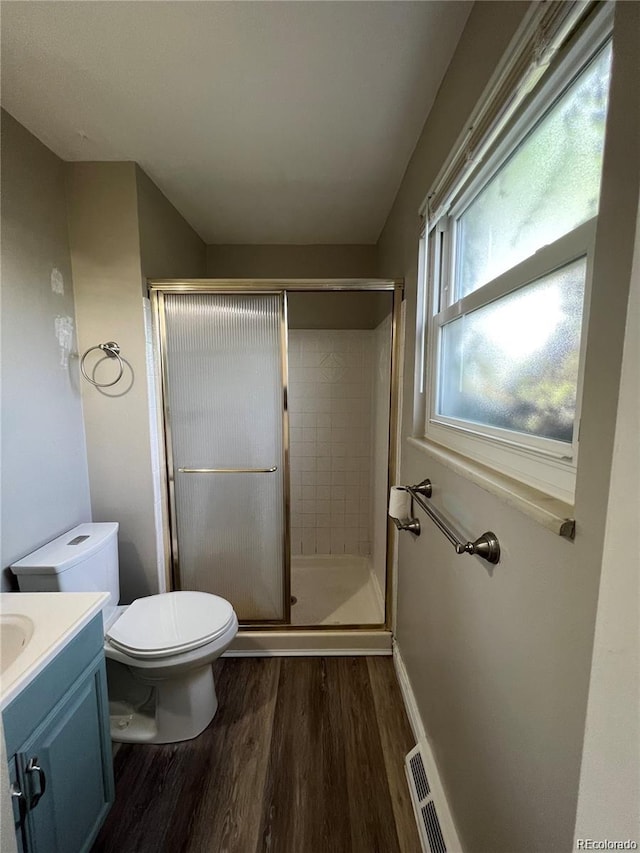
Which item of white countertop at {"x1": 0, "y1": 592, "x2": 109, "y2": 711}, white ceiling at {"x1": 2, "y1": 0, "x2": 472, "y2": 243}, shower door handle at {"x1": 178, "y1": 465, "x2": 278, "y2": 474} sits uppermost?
white ceiling at {"x1": 2, "y1": 0, "x2": 472, "y2": 243}

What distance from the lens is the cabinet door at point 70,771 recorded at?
2.64 feet

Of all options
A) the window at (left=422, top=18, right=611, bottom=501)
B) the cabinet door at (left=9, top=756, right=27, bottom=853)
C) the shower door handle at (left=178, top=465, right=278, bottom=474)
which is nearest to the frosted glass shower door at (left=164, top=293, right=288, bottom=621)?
the shower door handle at (left=178, top=465, right=278, bottom=474)

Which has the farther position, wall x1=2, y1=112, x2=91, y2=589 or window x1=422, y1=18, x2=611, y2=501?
wall x1=2, y1=112, x2=91, y2=589

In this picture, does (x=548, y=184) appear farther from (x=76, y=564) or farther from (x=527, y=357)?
(x=76, y=564)

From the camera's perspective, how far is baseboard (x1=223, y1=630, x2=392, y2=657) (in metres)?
1.89

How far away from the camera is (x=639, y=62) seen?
45cm

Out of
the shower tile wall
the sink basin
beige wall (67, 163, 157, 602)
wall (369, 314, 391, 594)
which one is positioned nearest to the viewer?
the sink basin

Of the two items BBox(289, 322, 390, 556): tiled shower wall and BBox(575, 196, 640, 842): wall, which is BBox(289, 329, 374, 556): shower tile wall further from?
BBox(575, 196, 640, 842): wall

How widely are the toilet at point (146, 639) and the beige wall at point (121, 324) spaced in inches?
7.8

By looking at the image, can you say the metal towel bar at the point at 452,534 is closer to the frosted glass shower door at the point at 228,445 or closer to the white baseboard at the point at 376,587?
the frosted glass shower door at the point at 228,445

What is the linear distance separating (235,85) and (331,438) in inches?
81.3

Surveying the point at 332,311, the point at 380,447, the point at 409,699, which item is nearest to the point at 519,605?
the point at 409,699

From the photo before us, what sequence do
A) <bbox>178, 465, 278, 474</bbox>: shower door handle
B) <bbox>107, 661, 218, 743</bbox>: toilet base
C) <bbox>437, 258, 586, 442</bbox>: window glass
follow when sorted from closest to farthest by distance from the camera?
<bbox>437, 258, 586, 442</bbox>: window glass, <bbox>107, 661, 218, 743</bbox>: toilet base, <bbox>178, 465, 278, 474</bbox>: shower door handle

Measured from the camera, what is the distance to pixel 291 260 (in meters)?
2.55
